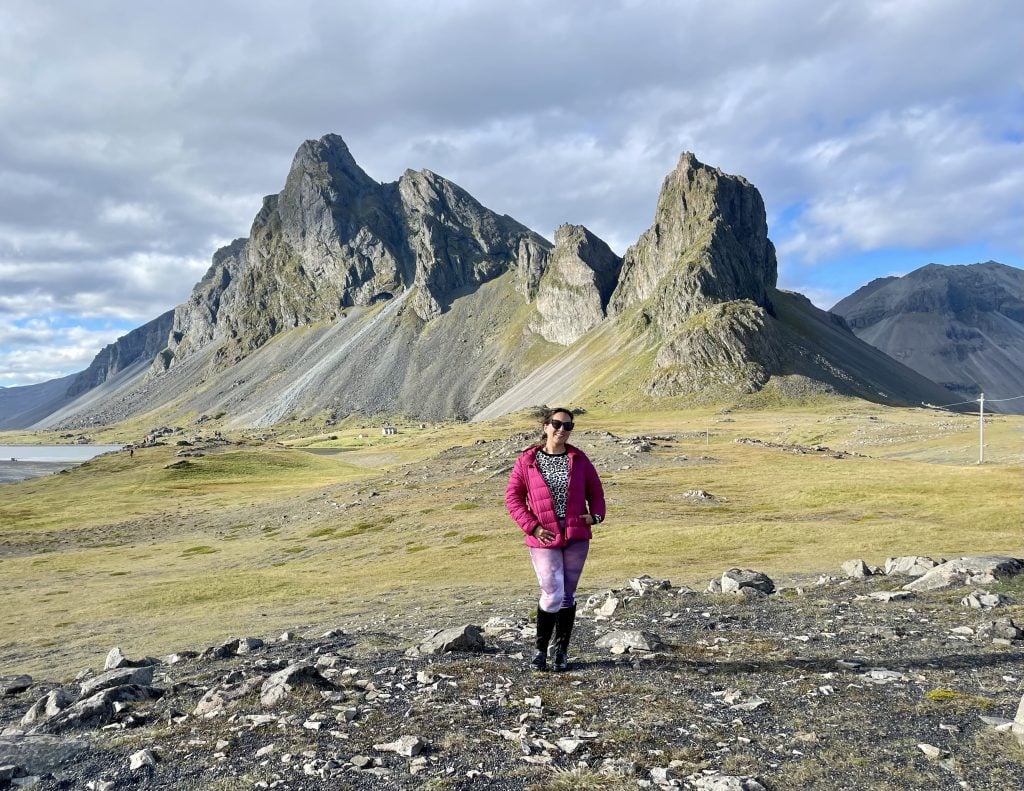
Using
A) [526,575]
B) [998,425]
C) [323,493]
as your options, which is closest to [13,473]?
[323,493]

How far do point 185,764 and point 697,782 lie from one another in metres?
7.01

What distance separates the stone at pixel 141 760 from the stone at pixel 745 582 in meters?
16.8

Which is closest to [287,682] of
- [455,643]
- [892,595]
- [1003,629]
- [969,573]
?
[455,643]

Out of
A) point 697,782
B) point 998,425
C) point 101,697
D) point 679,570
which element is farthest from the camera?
point 998,425

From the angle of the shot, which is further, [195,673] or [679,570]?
[679,570]

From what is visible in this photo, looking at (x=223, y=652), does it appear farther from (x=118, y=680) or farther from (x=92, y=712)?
(x=92, y=712)

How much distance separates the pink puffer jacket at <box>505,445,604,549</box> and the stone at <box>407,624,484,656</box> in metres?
3.83

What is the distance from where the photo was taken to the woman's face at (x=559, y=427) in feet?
40.5

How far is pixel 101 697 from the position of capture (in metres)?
12.0

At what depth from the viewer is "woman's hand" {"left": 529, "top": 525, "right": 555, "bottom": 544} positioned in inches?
478

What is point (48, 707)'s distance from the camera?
495 inches

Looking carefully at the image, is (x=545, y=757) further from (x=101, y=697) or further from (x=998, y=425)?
(x=998, y=425)

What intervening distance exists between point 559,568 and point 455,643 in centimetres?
397

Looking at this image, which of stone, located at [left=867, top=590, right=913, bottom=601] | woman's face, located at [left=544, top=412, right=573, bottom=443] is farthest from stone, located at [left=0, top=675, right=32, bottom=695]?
stone, located at [left=867, top=590, right=913, bottom=601]
